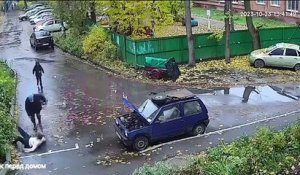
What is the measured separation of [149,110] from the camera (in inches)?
632

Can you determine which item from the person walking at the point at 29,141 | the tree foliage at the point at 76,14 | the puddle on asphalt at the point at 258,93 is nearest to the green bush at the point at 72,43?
the tree foliage at the point at 76,14

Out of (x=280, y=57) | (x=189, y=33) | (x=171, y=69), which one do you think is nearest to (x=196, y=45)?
(x=189, y=33)

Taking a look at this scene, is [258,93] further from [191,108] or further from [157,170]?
[157,170]

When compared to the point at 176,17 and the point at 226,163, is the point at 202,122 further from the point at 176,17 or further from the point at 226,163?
the point at 176,17

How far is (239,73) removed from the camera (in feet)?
85.5

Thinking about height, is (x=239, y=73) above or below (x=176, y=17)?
below

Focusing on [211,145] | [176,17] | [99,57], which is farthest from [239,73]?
[176,17]

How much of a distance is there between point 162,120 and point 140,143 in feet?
3.53

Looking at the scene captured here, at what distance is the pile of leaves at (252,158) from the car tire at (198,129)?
3368mm

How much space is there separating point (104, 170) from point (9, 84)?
9.70 meters

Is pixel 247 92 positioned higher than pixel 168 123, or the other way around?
pixel 168 123

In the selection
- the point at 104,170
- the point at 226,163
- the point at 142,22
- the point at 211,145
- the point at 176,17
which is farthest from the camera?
the point at 176,17

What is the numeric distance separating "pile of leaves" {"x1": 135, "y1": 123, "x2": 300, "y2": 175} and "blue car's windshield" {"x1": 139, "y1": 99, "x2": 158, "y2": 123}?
3589 mm

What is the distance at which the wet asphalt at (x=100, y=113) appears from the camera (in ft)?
48.4
